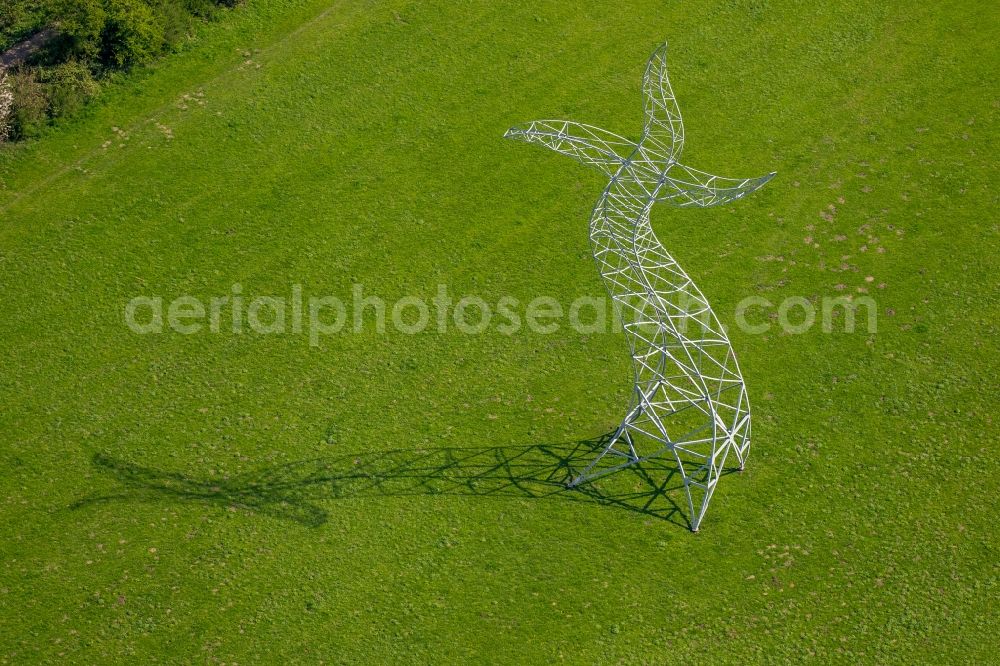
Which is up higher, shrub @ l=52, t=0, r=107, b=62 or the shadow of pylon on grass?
shrub @ l=52, t=0, r=107, b=62

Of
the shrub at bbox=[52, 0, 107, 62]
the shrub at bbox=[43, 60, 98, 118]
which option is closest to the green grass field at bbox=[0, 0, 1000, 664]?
the shrub at bbox=[43, 60, 98, 118]

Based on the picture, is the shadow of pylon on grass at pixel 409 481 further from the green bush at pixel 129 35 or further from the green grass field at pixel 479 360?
the green bush at pixel 129 35

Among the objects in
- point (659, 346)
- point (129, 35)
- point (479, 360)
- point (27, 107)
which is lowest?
point (659, 346)

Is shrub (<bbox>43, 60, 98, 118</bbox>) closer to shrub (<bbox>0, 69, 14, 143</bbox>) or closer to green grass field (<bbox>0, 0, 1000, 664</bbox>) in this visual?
green grass field (<bbox>0, 0, 1000, 664</bbox>)

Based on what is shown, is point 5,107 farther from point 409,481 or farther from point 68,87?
point 409,481

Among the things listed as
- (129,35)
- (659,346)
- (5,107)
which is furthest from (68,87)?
(659,346)

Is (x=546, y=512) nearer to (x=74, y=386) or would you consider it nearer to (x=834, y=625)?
(x=834, y=625)

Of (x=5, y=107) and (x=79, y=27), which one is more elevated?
(x=79, y=27)

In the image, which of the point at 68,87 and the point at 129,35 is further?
the point at 129,35

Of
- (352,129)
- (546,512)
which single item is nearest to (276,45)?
(352,129)
